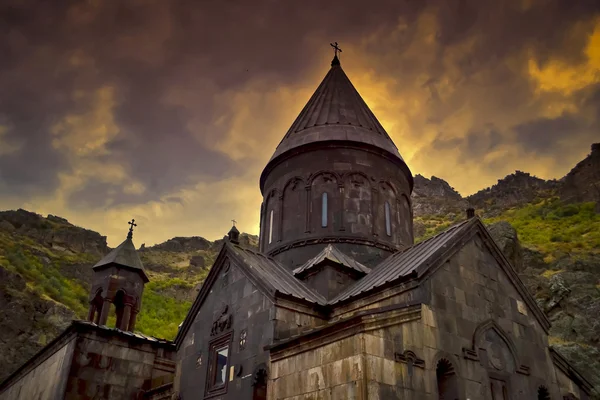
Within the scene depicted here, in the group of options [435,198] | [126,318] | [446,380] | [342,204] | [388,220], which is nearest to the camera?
[446,380]

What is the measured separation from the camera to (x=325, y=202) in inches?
547

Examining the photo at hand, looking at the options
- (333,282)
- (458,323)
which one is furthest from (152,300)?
(458,323)

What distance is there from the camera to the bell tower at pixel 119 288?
1514 cm

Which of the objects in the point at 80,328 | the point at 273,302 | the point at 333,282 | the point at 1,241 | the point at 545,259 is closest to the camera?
the point at 273,302

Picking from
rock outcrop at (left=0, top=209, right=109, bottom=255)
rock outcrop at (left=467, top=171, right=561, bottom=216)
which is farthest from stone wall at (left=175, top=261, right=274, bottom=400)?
rock outcrop at (left=467, top=171, right=561, bottom=216)

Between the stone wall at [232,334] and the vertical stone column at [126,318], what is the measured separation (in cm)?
414

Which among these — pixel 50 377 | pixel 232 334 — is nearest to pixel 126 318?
pixel 50 377

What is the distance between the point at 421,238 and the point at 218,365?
37338 mm

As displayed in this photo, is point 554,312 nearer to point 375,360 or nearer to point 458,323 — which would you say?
point 458,323

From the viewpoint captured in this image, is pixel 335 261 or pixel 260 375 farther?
pixel 335 261

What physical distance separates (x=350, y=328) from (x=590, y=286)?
17749 mm

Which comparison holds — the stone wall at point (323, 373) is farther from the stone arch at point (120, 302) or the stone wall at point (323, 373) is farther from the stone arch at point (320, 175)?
the stone arch at point (120, 302)

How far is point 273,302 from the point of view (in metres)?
9.77

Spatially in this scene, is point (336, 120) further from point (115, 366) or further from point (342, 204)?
point (115, 366)
